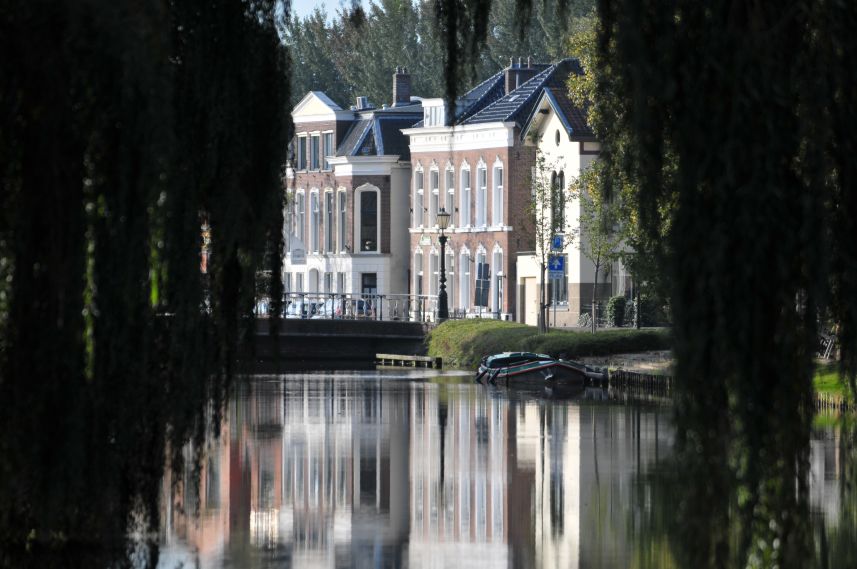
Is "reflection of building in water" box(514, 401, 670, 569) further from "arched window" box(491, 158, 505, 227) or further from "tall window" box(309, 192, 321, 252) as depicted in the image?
"tall window" box(309, 192, 321, 252)

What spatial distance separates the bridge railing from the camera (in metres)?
74.1

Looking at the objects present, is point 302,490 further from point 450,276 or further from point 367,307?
point 367,307

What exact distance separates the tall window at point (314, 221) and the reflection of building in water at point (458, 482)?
→ 131ft

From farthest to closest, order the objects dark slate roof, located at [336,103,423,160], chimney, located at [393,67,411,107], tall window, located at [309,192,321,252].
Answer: chimney, located at [393,67,411,107] → tall window, located at [309,192,321,252] → dark slate roof, located at [336,103,423,160]

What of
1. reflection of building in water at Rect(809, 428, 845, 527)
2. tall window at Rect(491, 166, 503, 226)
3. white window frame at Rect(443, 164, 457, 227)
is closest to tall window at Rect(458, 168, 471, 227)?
white window frame at Rect(443, 164, 457, 227)

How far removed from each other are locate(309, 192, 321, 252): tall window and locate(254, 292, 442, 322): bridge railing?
7.87 m

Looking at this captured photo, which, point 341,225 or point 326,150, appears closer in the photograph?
point 341,225

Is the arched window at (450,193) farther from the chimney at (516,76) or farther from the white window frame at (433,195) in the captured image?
the chimney at (516,76)

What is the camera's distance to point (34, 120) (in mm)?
7668

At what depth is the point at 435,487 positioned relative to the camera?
94.3 feet

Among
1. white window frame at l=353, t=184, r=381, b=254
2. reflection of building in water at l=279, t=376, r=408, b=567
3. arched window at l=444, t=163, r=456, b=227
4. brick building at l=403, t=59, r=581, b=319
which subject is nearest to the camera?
reflection of building in water at l=279, t=376, r=408, b=567

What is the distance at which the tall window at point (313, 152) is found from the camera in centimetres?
8788

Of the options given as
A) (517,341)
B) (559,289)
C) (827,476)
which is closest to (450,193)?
(559,289)

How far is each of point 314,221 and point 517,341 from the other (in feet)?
102
